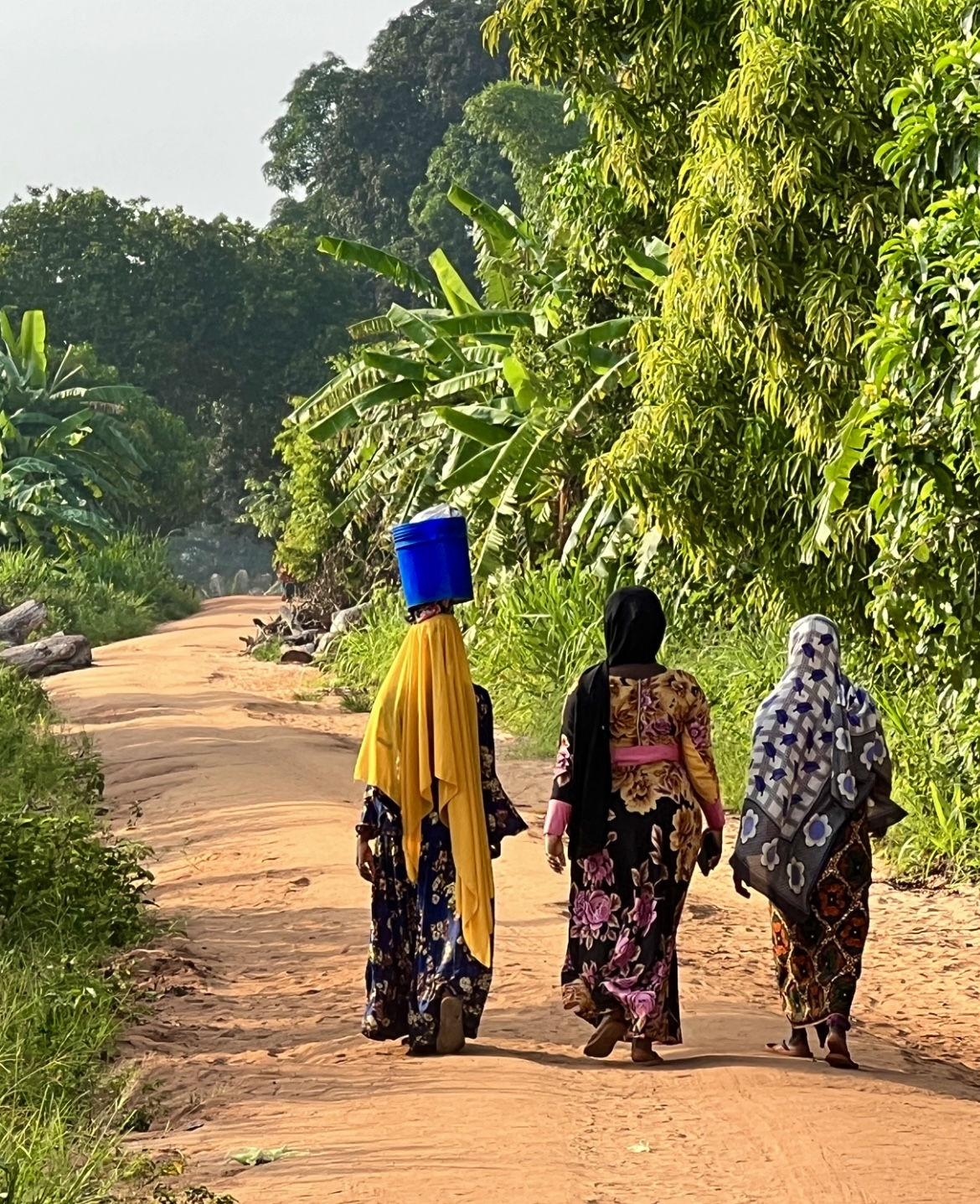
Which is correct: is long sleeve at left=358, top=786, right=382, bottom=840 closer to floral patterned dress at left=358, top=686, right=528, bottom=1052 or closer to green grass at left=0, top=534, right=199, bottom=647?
floral patterned dress at left=358, top=686, right=528, bottom=1052

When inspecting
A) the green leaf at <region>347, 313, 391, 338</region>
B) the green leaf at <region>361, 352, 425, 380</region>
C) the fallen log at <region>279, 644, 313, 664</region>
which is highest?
the green leaf at <region>347, 313, 391, 338</region>

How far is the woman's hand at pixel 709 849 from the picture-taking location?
5.45 metres

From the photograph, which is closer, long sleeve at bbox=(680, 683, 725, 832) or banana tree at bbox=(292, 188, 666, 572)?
long sleeve at bbox=(680, 683, 725, 832)

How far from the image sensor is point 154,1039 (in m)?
6.03

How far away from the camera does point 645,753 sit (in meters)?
5.43

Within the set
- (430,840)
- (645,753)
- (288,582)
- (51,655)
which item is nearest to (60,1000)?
(430,840)

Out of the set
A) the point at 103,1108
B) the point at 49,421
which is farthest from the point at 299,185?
the point at 103,1108

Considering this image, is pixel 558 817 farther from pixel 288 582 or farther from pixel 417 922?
pixel 288 582

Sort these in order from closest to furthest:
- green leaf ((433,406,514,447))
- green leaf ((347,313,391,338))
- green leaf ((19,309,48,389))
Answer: green leaf ((433,406,514,447)), green leaf ((347,313,391,338)), green leaf ((19,309,48,389))

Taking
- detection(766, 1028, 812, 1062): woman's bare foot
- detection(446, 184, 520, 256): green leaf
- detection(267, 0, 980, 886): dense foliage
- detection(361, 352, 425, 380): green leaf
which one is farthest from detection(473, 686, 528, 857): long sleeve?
detection(361, 352, 425, 380): green leaf

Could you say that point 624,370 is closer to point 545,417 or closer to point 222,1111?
point 545,417

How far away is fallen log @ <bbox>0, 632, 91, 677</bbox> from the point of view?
67.4 feet

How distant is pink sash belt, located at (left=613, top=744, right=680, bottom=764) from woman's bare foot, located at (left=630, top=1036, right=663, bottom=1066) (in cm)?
88

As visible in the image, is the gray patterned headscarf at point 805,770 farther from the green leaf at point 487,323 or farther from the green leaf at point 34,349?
the green leaf at point 34,349
